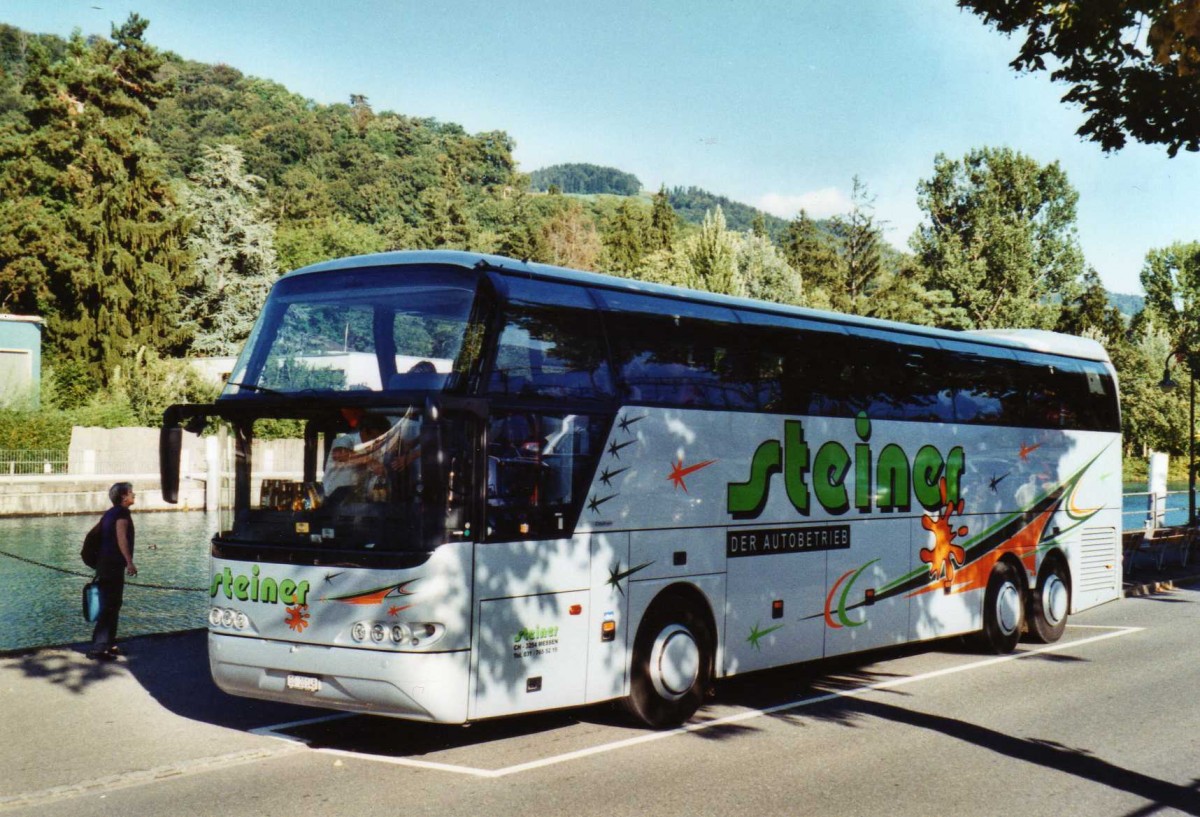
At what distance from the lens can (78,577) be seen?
2625 centimetres

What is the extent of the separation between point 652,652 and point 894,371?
16.7ft

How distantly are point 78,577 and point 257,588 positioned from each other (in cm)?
1935

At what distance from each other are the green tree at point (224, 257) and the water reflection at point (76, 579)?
25071mm

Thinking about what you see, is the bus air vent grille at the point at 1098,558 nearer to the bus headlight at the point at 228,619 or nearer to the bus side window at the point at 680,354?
the bus side window at the point at 680,354

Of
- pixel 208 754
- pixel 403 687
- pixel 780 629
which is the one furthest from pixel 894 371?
pixel 208 754

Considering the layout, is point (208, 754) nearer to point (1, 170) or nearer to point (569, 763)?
point (569, 763)

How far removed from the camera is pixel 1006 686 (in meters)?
12.8

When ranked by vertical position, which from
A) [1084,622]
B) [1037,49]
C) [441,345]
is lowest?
[1084,622]

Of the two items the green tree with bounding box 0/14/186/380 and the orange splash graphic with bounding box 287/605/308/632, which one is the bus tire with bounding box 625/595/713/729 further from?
the green tree with bounding box 0/14/186/380

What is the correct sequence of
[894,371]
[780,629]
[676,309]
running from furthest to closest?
1. [894,371]
2. [780,629]
3. [676,309]

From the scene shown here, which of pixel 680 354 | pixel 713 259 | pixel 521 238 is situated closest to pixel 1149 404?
pixel 713 259

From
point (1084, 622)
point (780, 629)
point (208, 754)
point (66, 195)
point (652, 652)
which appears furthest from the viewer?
point (66, 195)

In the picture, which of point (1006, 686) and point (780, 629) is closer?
point (780, 629)

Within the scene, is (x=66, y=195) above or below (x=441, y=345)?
above
